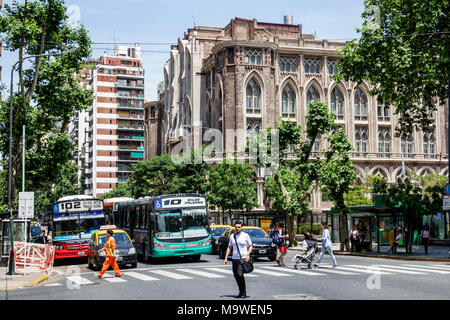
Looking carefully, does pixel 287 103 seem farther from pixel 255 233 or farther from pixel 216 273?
pixel 216 273

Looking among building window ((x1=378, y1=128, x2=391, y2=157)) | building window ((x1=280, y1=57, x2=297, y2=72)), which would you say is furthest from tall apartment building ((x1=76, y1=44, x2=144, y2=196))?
building window ((x1=378, y1=128, x2=391, y2=157))

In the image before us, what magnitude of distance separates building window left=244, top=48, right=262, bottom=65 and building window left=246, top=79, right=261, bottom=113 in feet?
7.18

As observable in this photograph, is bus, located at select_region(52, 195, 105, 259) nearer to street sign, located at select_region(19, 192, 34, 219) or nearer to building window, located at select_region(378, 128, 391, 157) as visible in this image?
street sign, located at select_region(19, 192, 34, 219)

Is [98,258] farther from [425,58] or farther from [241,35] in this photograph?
[241,35]

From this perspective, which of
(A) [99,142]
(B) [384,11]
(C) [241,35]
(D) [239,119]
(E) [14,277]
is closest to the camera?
(E) [14,277]

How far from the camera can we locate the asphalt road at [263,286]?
1287 centimetres

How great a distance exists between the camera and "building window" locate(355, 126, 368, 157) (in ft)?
232

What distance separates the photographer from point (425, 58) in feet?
91.3

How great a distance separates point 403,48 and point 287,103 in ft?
137

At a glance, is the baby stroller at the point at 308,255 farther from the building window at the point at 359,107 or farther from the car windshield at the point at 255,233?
the building window at the point at 359,107

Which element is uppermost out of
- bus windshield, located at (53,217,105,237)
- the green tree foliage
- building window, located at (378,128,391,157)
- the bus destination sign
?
building window, located at (378,128,391,157)

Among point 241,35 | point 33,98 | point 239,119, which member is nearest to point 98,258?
point 33,98
